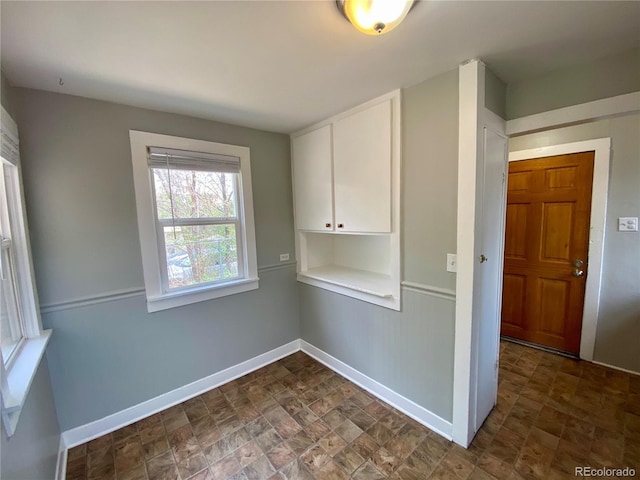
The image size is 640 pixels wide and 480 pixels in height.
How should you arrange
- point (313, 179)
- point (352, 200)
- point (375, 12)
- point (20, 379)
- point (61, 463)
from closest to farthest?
point (375, 12)
point (20, 379)
point (61, 463)
point (352, 200)
point (313, 179)

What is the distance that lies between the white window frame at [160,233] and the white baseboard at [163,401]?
28.5 inches

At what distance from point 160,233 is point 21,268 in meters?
0.76

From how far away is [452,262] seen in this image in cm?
165

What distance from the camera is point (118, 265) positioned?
6.25ft

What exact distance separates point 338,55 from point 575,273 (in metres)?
2.90

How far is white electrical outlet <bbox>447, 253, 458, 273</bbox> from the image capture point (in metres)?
1.63

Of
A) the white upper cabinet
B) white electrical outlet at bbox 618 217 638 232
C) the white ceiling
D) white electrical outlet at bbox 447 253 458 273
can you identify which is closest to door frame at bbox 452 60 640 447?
white electrical outlet at bbox 447 253 458 273

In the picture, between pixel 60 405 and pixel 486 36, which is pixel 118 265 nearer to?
pixel 60 405

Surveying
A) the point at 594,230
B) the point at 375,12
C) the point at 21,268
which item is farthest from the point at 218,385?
the point at 594,230

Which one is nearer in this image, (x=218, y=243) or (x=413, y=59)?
(x=413, y=59)

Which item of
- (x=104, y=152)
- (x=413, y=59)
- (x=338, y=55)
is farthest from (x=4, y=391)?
(x=413, y=59)

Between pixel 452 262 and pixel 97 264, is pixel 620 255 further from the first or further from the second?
pixel 97 264

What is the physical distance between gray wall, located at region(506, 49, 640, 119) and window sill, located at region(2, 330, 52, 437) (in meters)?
2.87

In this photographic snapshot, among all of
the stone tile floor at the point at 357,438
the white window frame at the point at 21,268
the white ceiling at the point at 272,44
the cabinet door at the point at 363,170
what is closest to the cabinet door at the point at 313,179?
the cabinet door at the point at 363,170
